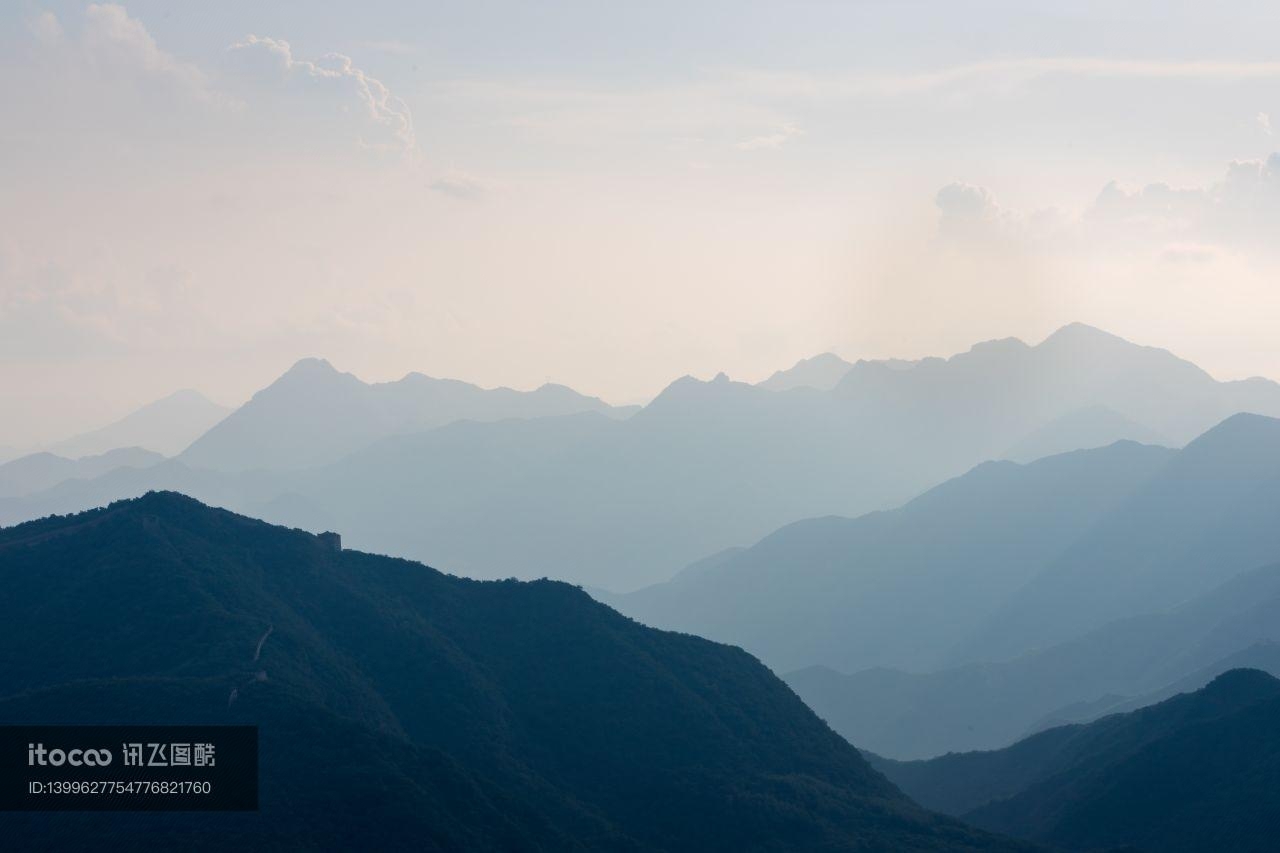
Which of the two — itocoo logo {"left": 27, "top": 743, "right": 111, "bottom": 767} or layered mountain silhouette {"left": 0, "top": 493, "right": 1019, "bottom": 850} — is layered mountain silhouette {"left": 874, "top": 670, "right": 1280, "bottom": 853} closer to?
layered mountain silhouette {"left": 0, "top": 493, "right": 1019, "bottom": 850}

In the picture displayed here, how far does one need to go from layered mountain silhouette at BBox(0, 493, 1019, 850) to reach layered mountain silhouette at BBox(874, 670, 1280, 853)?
60.2ft

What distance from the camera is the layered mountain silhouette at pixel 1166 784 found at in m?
107

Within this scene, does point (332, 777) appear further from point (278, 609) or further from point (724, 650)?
point (724, 650)

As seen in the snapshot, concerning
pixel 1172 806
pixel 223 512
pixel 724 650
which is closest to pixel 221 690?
pixel 223 512

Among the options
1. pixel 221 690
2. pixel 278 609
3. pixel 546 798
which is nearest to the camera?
pixel 221 690

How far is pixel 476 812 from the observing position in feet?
271

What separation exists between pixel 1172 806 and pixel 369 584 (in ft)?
253

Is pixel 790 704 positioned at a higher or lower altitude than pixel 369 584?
lower
